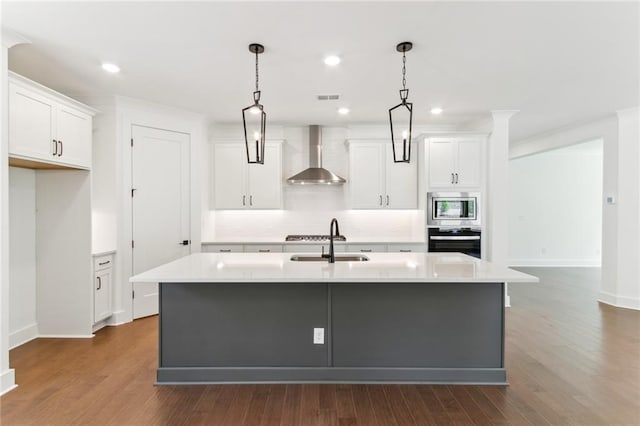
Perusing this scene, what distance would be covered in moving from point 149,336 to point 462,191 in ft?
13.9

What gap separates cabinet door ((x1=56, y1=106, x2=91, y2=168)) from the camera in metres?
3.37

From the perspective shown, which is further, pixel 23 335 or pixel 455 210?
pixel 455 210

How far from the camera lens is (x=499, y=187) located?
4.81 metres

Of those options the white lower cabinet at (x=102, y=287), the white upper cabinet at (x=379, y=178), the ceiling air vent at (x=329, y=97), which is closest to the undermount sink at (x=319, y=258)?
the ceiling air vent at (x=329, y=97)

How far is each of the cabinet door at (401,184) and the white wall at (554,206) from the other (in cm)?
401

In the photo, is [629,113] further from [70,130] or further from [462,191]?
[70,130]

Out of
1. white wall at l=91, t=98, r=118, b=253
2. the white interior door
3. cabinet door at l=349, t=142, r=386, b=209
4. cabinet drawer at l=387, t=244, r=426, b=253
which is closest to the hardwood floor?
the white interior door

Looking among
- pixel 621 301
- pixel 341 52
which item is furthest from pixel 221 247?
pixel 621 301

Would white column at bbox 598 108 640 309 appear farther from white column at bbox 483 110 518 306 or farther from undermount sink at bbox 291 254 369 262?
undermount sink at bbox 291 254 369 262

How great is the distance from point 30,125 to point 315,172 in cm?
323

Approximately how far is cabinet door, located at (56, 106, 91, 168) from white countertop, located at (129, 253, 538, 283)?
1.60 m

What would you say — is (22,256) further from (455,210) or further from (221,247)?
(455,210)

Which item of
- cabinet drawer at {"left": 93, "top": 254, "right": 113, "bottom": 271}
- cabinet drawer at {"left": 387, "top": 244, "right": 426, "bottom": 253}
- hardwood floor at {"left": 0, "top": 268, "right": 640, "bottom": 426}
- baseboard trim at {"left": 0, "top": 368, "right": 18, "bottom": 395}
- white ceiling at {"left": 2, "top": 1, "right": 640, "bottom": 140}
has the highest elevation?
white ceiling at {"left": 2, "top": 1, "right": 640, "bottom": 140}

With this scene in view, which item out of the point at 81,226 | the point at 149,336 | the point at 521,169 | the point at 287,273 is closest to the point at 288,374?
the point at 287,273
